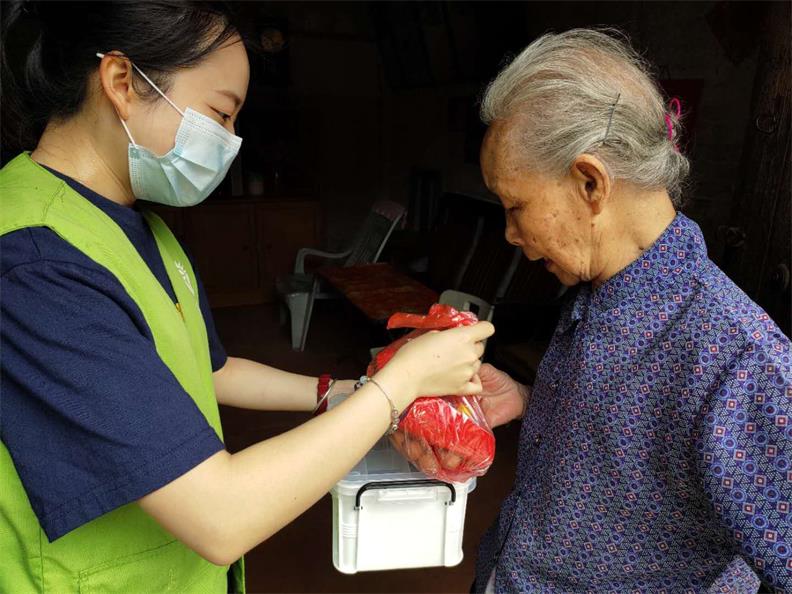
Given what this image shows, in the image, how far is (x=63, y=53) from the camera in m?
0.80

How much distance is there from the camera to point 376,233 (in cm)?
514

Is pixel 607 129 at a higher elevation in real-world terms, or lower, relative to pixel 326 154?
higher

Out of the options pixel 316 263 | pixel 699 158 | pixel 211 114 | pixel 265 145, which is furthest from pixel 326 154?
pixel 211 114

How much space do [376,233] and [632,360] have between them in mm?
4326

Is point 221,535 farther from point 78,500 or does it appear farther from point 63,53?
point 63,53

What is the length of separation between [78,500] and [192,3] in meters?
0.72

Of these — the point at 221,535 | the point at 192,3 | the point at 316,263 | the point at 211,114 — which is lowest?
the point at 316,263

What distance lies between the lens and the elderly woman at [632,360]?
2.55 feet

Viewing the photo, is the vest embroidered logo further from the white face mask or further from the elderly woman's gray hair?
the elderly woman's gray hair

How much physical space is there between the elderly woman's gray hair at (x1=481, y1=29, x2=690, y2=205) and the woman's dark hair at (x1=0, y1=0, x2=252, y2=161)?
0.49m

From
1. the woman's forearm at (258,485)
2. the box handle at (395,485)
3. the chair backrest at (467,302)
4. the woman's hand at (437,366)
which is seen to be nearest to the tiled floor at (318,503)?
the woman's forearm at (258,485)

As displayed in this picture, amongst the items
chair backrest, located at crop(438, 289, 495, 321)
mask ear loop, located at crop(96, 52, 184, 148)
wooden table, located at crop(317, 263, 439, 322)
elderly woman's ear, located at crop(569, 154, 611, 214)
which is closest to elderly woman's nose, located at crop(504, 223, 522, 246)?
elderly woman's ear, located at crop(569, 154, 611, 214)

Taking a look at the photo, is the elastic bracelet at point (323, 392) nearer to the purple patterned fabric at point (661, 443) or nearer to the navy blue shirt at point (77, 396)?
the purple patterned fabric at point (661, 443)

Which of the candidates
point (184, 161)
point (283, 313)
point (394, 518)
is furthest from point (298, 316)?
point (184, 161)
